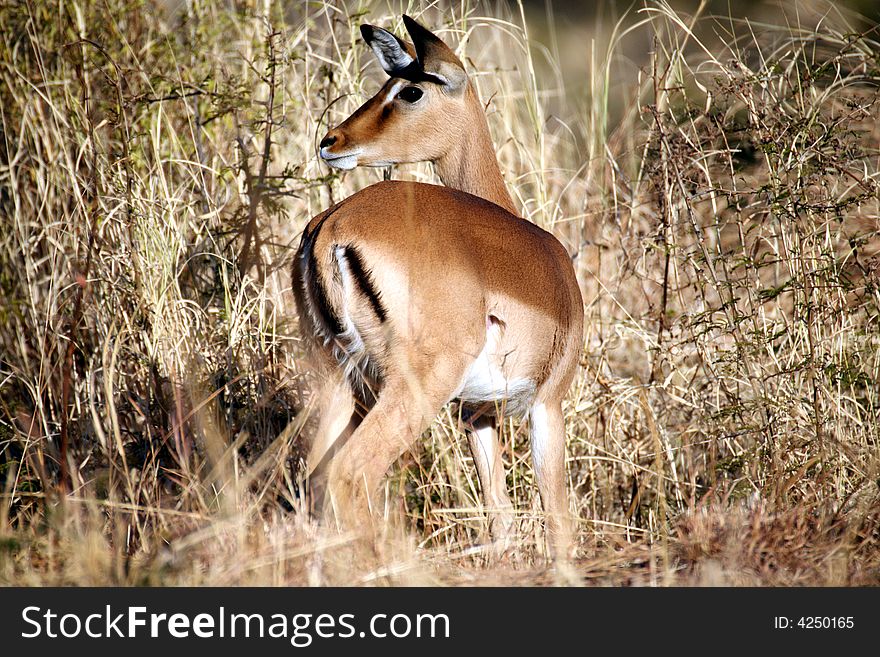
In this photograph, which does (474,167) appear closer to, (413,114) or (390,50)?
(413,114)

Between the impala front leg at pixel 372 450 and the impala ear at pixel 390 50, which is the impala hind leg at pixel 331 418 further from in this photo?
the impala ear at pixel 390 50

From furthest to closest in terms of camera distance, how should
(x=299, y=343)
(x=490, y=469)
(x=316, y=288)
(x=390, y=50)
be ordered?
(x=299, y=343), (x=390, y=50), (x=490, y=469), (x=316, y=288)

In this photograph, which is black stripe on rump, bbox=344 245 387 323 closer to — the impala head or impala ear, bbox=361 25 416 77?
the impala head

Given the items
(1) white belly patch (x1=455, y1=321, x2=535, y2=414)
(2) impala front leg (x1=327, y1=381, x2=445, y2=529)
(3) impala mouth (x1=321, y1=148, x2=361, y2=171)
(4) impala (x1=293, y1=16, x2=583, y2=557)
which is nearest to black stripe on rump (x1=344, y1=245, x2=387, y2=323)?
(4) impala (x1=293, y1=16, x2=583, y2=557)

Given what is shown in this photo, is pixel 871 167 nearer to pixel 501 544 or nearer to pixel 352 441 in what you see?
pixel 501 544

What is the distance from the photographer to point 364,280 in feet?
10.4

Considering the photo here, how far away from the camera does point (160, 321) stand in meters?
4.34

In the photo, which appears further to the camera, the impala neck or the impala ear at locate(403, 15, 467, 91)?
the impala neck

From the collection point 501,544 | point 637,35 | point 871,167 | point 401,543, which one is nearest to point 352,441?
point 401,543

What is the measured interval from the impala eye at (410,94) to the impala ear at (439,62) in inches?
3.4

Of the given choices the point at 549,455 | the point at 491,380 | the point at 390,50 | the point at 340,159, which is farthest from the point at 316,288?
the point at 390,50

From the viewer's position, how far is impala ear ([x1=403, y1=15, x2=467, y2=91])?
13.6 ft

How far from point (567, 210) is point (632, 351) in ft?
3.92

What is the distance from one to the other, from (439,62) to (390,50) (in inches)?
12.8
